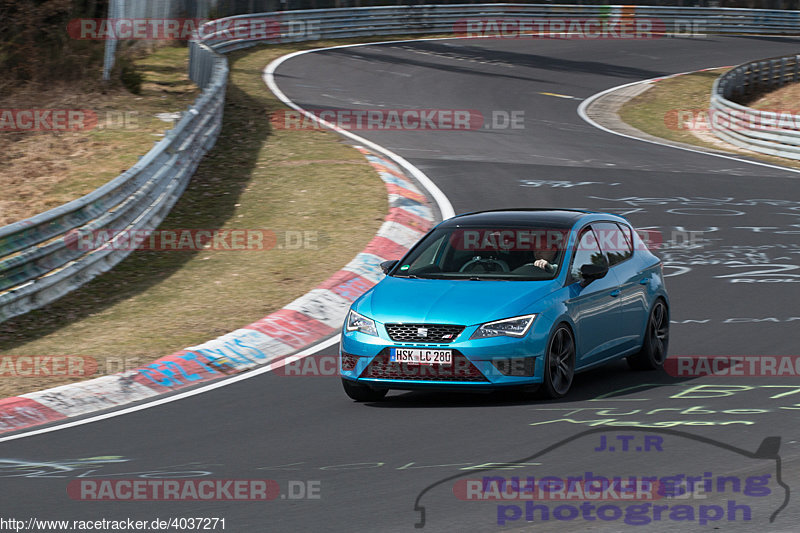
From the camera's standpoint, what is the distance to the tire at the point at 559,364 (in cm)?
896

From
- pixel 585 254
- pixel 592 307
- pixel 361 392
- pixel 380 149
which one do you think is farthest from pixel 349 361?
pixel 380 149

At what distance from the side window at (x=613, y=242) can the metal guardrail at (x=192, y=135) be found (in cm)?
648

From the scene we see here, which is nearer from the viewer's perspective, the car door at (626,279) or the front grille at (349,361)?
the front grille at (349,361)

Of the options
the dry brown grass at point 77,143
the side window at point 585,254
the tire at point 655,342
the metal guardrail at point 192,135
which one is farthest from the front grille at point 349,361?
the dry brown grass at point 77,143

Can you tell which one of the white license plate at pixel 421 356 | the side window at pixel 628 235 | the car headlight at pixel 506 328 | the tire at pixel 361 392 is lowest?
the tire at pixel 361 392

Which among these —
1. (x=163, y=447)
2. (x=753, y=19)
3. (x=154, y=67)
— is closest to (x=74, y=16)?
(x=154, y=67)

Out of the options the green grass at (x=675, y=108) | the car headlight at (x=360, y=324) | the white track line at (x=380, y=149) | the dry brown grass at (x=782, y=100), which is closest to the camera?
the car headlight at (x=360, y=324)

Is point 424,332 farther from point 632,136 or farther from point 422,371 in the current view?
point 632,136

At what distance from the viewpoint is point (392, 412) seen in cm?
899

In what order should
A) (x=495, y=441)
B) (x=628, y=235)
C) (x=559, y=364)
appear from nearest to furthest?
(x=495, y=441)
(x=559, y=364)
(x=628, y=235)

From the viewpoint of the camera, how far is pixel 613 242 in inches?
420

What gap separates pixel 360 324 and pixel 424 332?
1.98 ft

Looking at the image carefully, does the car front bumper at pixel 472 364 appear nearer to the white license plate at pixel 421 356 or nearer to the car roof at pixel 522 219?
the white license plate at pixel 421 356

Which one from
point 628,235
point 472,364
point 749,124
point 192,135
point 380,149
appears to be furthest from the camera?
point 749,124
